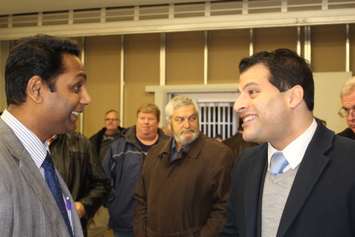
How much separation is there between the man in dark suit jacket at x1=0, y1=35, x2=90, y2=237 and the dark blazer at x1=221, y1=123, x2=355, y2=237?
63 centimetres

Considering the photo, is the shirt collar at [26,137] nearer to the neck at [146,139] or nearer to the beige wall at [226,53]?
the neck at [146,139]

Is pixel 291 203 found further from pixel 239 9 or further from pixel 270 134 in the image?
pixel 239 9

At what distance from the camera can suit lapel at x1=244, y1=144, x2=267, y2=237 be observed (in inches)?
60.2

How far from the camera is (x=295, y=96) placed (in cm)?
156

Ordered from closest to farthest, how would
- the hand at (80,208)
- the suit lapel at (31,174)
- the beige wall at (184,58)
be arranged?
the suit lapel at (31,174), the hand at (80,208), the beige wall at (184,58)

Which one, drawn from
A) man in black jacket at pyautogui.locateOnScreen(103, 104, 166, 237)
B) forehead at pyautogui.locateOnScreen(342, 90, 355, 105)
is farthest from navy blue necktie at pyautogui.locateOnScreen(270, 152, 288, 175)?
man in black jacket at pyautogui.locateOnScreen(103, 104, 166, 237)

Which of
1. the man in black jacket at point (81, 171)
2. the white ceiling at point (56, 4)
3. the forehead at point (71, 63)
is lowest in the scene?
the man in black jacket at point (81, 171)

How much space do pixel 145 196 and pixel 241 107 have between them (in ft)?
5.13

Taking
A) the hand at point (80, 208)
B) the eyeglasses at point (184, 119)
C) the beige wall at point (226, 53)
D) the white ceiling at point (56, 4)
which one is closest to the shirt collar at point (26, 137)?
the hand at point (80, 208)

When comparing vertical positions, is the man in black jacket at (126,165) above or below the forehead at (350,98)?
below

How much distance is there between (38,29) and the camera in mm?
6598

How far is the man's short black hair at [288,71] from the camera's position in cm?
157

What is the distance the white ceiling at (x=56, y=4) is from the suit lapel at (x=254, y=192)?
470cm

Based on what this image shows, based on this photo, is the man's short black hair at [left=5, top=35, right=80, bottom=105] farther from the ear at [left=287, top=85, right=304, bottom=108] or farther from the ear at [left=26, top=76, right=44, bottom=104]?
the ear at [left=287, top=85, right=304, bottom=108]
